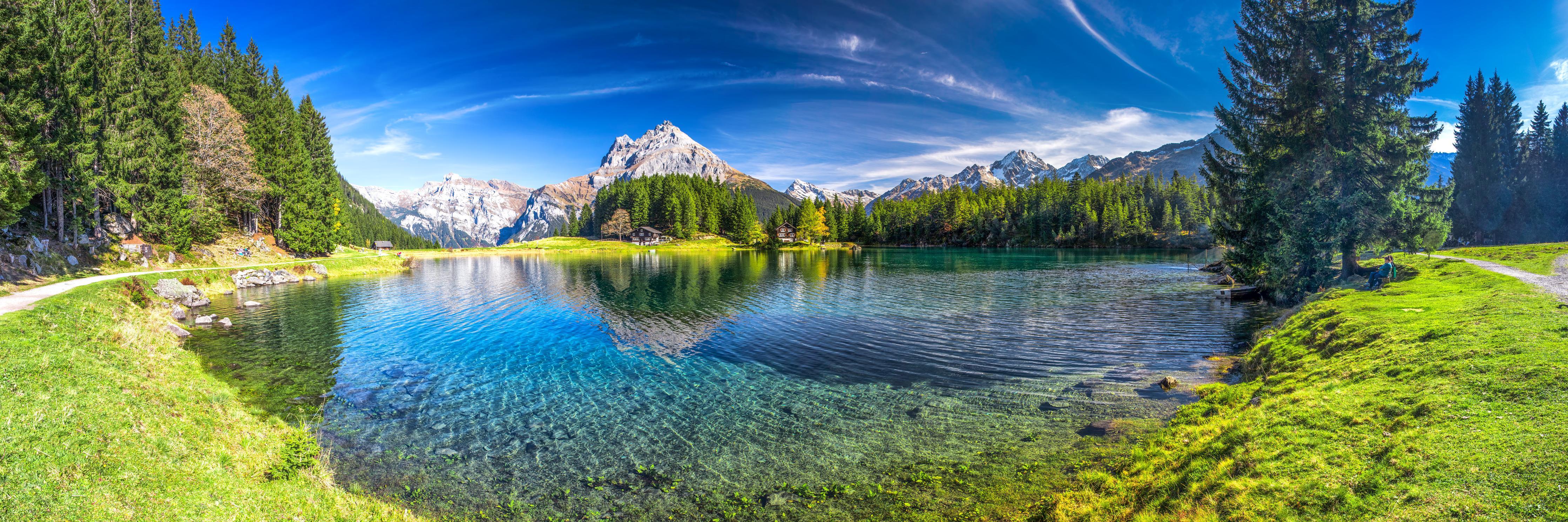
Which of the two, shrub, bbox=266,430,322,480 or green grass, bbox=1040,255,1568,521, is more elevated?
green grass, bbox=1040,255,1568,521

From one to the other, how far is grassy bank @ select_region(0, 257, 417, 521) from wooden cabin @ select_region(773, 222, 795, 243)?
489 ft

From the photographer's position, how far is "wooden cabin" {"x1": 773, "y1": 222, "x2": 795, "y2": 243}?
541 feet

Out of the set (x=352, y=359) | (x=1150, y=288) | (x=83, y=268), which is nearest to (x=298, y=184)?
(x=83, y=268)

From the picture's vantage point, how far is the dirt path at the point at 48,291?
19188 mm

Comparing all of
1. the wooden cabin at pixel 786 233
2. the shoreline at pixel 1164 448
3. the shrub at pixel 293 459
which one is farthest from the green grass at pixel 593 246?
the shrub at pixel 293 459

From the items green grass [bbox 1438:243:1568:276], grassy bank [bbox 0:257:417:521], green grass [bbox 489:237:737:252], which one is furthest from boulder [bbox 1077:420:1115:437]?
green grass [bbox 489:237:737:252]

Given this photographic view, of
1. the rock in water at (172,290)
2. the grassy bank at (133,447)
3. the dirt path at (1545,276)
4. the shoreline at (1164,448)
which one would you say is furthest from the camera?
the rock in water at (172,290)

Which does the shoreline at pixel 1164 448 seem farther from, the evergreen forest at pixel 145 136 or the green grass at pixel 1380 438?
the evergreen forest at pixel 145 136

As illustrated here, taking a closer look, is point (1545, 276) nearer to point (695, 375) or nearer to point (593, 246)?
point (695, 375)

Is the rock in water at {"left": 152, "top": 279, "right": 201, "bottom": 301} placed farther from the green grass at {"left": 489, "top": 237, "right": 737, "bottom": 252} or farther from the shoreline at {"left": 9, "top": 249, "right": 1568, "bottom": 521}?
the green grass at {"left": 489, "top": 237, "right": 737, "bottom": 252}

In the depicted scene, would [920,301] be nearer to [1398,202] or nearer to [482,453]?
[1398,202]

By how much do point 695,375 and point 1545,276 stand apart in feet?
120

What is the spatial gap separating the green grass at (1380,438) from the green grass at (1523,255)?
18.7 metres

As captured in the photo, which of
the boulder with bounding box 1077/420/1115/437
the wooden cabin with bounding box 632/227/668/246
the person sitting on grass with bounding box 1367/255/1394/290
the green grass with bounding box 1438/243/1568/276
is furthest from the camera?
the wooden cabin with bounding box 632/227/668/246
